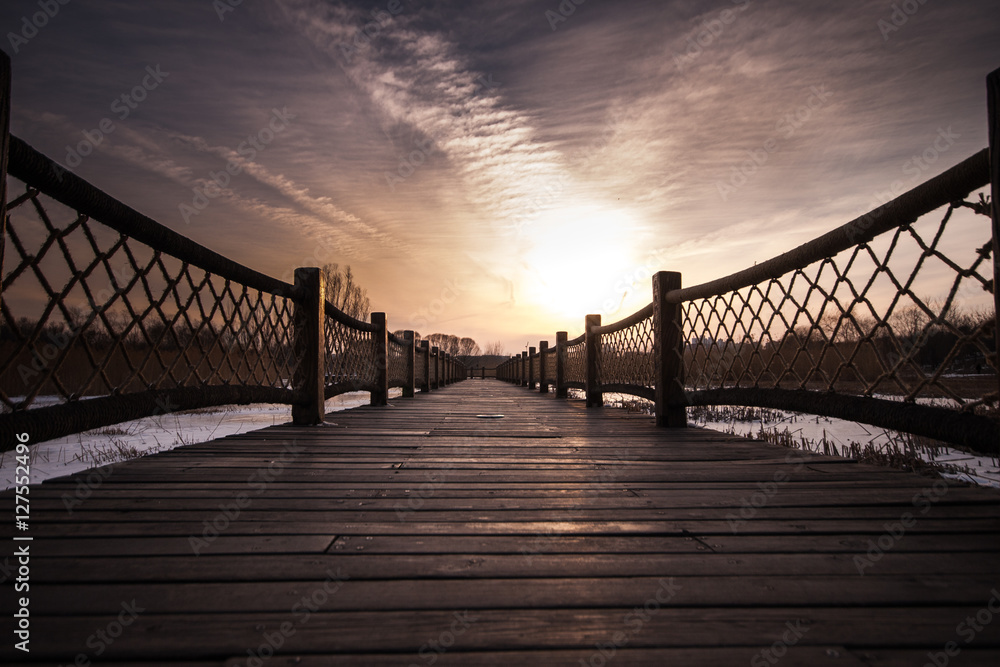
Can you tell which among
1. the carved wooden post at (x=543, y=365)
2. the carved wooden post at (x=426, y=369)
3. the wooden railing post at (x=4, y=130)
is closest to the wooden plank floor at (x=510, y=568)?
the wooden railing post at (x=4, y=130)

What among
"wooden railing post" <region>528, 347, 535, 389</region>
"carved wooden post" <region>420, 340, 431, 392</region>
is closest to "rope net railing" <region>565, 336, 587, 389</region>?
"carved wooden post" <region>420, 340, 431, 392</region>

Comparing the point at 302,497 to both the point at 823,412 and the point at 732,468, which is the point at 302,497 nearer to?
the point at 732,468

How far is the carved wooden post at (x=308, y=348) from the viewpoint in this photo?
4125 millimetres

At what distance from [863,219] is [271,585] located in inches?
102

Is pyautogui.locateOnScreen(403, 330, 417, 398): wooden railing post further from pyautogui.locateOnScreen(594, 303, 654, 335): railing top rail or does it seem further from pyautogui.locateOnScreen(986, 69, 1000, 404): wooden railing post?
pyautogui.locateOnScreen(986, 69, 1000, 404): wooden railing post

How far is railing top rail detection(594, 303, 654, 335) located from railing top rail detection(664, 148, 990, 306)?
45.9 inches

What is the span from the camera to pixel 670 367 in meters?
4.02

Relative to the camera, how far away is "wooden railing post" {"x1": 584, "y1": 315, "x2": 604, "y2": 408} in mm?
6598

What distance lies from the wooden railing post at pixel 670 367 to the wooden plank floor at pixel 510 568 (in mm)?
1714

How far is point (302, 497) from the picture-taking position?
73.7 inches

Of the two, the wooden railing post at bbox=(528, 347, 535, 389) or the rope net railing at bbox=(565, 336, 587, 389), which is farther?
the wooden railing post at bbox=(528, 347, 535, 389)

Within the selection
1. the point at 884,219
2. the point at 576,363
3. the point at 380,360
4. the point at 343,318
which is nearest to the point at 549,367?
the point at 576,363

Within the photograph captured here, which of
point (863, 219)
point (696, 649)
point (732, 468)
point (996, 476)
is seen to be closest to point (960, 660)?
point (696, 649)

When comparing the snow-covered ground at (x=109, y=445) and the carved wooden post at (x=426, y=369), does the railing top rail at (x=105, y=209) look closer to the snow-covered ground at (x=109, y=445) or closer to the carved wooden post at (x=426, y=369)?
the snow-covered ground at (x=109, y=445)
